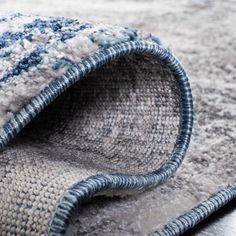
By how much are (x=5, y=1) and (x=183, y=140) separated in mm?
1546

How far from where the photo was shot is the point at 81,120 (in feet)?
3.26

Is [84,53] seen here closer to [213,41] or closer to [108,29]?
[108,29]

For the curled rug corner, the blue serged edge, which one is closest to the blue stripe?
the curled rug corner

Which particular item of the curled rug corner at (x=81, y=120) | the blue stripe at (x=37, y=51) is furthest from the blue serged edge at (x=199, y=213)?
the blue stripe at (x=37, y=51)

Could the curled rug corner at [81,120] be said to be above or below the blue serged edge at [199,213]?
above

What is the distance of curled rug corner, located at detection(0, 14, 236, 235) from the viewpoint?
2.40 ft

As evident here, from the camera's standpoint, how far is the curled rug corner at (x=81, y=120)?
733 millimetres

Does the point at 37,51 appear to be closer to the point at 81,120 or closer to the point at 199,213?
the point at 81,120

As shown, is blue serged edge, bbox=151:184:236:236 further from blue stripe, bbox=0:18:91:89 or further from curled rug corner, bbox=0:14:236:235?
blue stripe, bbox=0:18:91:89

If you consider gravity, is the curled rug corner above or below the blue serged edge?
above

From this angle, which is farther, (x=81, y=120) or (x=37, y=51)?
(x=81, y=120)

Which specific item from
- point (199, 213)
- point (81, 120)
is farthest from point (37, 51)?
point (199, 213)

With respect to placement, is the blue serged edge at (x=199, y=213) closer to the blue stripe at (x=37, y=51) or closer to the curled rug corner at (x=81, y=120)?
the curled rug corner at (x=81, y=120)

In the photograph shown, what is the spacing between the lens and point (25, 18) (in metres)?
0.92
